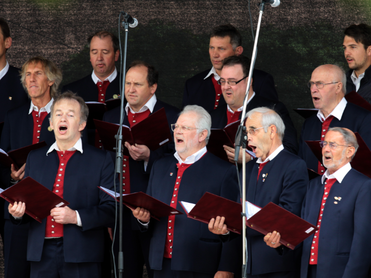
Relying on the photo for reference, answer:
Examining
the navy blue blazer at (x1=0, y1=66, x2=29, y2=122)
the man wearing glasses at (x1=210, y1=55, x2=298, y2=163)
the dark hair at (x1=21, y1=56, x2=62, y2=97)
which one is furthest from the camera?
the navy blue blazer at (x1=0, y1=66, x2=29, y2=122)

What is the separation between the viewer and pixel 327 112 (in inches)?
170

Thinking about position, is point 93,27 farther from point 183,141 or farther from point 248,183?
point 248,183

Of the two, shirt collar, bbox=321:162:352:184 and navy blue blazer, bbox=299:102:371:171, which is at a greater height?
navy blue blazer, bbox=299:102:371:171

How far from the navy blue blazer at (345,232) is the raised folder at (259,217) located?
19 cm

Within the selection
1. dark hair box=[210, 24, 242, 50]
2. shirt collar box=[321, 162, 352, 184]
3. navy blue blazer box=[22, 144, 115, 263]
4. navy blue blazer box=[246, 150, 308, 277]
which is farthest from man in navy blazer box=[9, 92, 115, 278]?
dark hair box=[210, 24, 242, 50]

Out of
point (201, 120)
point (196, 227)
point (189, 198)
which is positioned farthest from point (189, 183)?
point (201, 120)

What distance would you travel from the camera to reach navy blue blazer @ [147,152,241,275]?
3.70 meters

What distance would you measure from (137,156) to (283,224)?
54.7 inches

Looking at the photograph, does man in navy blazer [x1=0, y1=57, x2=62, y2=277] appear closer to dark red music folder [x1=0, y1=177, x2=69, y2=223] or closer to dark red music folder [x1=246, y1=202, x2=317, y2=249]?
dark red music folder [x1=0, y1=177, x2=69, y2=223]

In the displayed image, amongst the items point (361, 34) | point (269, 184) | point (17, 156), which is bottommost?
point (269, 184)

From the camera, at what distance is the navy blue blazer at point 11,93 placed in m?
5.11

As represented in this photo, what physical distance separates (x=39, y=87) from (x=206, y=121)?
1.51 meters

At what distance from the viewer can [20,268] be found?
4.21m

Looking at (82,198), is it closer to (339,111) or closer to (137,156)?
(137,156)
